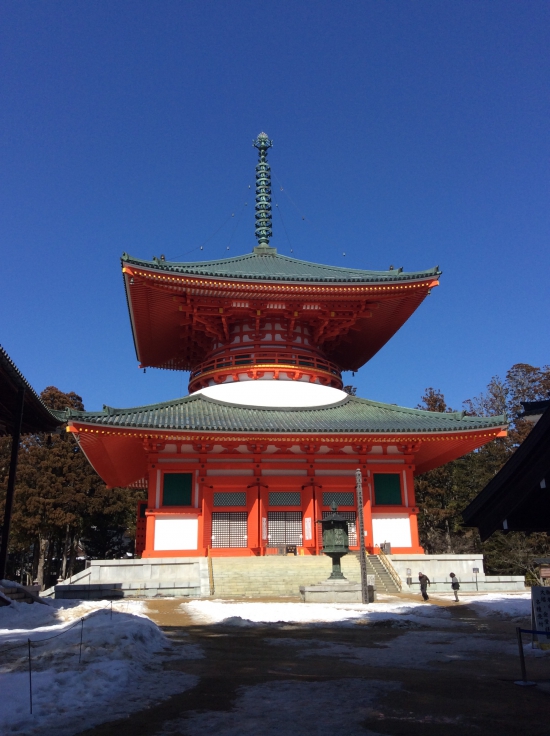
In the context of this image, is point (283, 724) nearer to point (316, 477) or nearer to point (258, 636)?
point (258, 636)

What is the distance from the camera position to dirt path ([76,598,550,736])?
6184mm

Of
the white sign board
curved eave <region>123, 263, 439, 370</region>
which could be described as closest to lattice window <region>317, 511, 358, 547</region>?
curved eave <region>123, 263, 439, 370</region>

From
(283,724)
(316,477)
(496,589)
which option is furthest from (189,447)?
(283,724)

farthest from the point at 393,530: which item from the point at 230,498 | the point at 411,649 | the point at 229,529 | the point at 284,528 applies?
the point at 411,649

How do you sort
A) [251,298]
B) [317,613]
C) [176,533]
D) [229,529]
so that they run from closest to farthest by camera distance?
[317,613], [176,533], [229,529], [251,298]

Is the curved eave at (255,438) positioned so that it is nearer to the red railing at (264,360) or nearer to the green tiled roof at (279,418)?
the green tiled roof at (279,418)

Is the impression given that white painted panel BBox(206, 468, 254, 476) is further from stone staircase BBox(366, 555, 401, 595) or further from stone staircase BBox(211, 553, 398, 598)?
stone staircase BBox(366, 555, 401, 595)

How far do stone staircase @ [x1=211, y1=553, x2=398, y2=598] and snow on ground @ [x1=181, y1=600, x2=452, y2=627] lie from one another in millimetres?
3184

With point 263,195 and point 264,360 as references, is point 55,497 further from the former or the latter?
point 263,195

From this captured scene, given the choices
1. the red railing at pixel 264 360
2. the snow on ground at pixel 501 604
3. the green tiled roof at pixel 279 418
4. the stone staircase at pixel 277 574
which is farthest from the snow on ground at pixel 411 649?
the red railing at pixel 264 360

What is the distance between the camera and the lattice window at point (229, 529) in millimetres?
26328

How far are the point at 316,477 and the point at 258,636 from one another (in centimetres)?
1532

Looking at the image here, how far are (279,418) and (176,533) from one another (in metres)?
7.03

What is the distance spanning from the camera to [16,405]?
1877cm
